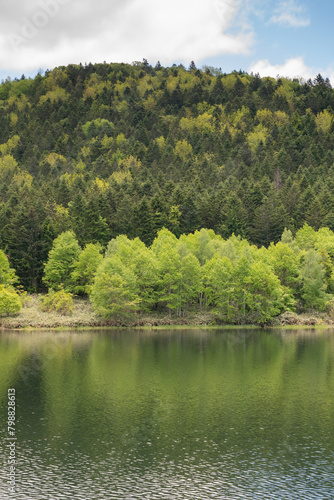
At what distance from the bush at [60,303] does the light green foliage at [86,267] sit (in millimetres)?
7002

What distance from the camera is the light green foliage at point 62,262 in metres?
120

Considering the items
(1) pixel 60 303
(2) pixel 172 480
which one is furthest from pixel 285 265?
(2) pixel 172 480

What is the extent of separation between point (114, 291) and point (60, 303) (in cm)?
1157

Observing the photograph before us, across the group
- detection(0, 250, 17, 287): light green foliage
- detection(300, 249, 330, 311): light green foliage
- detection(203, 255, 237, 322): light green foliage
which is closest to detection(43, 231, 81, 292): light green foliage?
detection(0, 250, 17, 287): light green foliage

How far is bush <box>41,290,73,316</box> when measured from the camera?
111m

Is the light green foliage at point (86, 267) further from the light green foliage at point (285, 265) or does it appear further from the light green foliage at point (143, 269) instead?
the light green foliage at point (285, 265)

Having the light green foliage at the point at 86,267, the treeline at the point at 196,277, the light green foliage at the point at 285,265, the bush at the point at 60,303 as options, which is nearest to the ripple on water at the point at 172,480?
the treeline at the point at 196,277

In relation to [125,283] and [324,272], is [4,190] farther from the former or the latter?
[324,272]

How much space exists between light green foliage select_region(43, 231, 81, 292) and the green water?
3808cm

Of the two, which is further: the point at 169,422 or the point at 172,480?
the point at 169,422

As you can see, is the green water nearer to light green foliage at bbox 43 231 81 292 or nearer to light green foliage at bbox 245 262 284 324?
light green foliage at bbox 245 262 284 324

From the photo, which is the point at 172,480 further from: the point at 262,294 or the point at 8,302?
the point at 262,294

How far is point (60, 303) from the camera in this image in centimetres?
10981

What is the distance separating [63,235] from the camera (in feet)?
409
